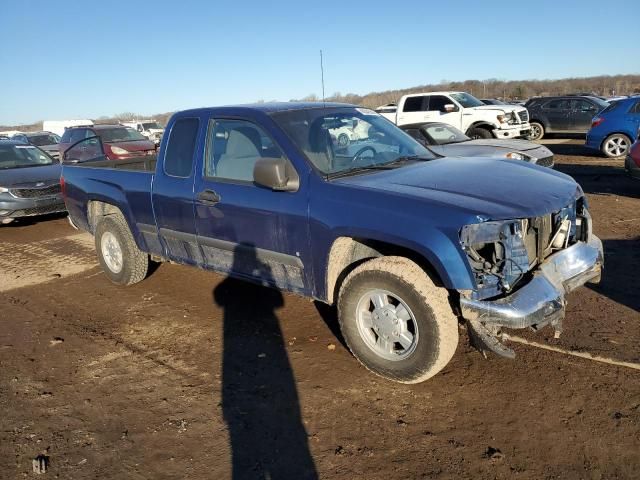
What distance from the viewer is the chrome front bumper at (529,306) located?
3100mm

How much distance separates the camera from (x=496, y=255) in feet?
10.5

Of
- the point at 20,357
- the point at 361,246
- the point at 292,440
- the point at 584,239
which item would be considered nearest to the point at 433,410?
the point at 292,440

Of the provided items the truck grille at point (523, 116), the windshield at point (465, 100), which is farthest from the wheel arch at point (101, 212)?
the truck grille at point (523, 116)

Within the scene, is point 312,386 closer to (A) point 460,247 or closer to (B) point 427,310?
(B) point 427,310

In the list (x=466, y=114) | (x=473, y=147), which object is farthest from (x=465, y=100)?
(x=473, y=147)

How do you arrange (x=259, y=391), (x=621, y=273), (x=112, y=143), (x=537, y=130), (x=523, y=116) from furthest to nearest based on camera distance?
(x=537, y=130)
(x=523, y=116)
(x=112, y=143)
(x=621, y=273)
(x=259, y=391)

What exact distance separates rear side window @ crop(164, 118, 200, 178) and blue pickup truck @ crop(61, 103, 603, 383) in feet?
0.05

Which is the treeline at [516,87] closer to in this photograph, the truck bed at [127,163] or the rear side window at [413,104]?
the rear side window at [413,104]

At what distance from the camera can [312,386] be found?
3.65m

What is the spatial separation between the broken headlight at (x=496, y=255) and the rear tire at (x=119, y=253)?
3.82 meters

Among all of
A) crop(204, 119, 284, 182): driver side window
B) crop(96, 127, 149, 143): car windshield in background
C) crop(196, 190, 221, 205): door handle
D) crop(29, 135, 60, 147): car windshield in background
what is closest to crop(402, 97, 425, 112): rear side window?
crop(96, 127, 149, 143): car windshield in background

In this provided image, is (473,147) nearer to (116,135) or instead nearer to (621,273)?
(621,273)

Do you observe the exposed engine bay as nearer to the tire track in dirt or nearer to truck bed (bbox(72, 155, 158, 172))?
truck bed (bbox(72, 155, 158, 172))

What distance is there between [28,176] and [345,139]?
7.76 meters
